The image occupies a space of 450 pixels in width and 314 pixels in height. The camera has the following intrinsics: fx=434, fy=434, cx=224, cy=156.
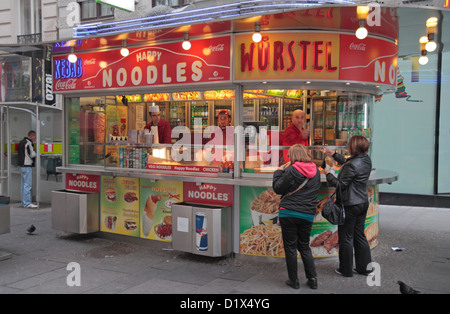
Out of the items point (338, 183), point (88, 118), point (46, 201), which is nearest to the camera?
point (338, 183)

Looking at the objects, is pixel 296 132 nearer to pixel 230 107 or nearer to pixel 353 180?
pixel 230 107

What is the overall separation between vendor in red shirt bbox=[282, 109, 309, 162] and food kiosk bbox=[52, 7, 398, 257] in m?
0.13

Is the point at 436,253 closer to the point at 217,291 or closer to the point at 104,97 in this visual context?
the point at 217,291

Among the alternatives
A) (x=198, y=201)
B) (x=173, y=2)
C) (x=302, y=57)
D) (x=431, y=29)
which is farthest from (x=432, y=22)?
(x=173, y=2)

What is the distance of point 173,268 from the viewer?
663 centimetres

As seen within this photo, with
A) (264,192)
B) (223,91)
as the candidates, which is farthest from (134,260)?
(223,91)

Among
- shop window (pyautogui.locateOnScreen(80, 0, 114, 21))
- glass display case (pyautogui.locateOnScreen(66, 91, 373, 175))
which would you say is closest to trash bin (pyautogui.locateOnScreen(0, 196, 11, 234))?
glass display case (pyautogui.locateOnScreen(66, 91, 373, 175))

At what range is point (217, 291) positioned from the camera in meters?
5.59

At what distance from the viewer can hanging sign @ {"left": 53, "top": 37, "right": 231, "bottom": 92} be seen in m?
7.13

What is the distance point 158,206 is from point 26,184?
238 inches

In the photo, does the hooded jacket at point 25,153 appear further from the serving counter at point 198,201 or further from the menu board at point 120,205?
the menu board at point 120,205

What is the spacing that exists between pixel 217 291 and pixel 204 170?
2.41m

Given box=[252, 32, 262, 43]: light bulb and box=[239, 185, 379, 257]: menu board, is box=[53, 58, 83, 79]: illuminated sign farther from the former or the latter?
box=[239, 185, 379, 257]: menu board

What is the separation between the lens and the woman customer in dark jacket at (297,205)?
18.3 ft
